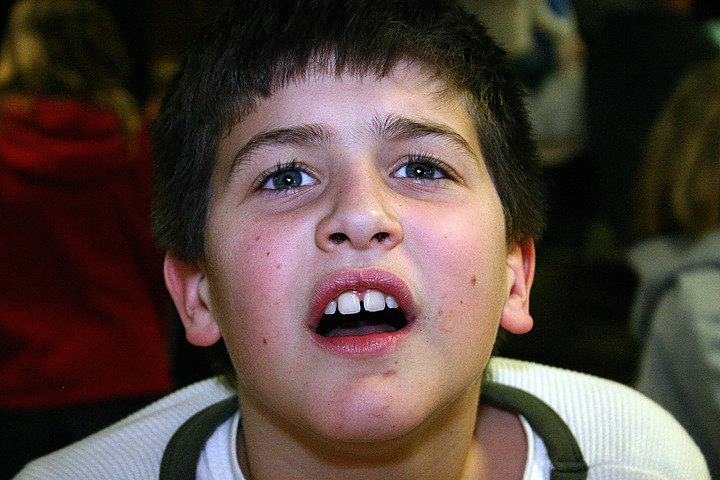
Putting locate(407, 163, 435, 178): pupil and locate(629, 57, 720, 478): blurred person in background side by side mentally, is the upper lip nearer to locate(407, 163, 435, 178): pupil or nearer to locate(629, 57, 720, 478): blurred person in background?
locate(407, 163, 435, 178): pupil

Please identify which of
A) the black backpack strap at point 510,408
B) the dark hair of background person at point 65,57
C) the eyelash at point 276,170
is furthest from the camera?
the dark hair of background person at point 65,57

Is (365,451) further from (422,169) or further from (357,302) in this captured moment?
(422,169)

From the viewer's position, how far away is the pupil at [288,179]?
105 centimetres

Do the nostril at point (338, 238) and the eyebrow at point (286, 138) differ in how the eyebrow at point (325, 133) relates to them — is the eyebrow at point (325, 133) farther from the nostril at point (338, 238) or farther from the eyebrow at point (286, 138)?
the nostril at point (338, 238)

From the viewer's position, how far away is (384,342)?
93 centimetres

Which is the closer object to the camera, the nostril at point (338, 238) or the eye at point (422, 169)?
the nostril at point (338, 238)

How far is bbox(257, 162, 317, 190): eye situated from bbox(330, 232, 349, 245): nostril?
0.12m

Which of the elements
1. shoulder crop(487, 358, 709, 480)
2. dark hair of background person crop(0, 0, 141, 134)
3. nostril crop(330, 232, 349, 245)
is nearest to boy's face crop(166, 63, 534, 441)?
nostril crop(330, 232, 349, 245)

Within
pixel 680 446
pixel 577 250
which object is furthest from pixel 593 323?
pixel 680 446

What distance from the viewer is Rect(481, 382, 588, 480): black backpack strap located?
116 centimetres

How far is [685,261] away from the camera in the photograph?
2.07 m

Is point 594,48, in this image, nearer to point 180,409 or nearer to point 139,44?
point 139,44

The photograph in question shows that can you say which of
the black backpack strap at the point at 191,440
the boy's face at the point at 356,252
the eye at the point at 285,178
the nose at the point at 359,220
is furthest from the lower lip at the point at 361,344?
the black backpack strap at the point at 191,440

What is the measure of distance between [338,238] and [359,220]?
0.14 feet
